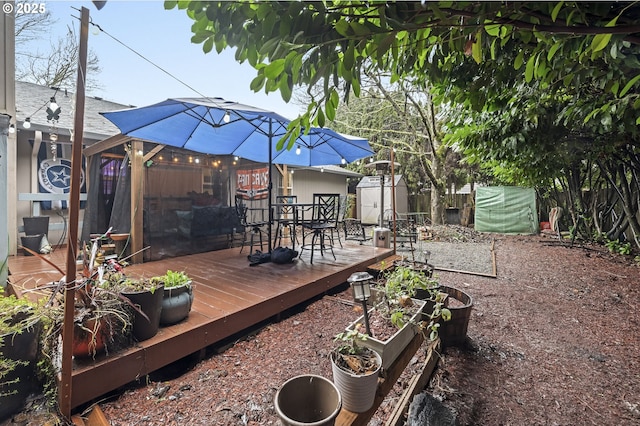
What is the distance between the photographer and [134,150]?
13.3 ft

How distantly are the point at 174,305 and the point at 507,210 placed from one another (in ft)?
35.4

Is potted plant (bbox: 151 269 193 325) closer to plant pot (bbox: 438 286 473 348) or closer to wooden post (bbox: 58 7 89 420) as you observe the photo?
wooden post (bbox: 58 7 89 420)

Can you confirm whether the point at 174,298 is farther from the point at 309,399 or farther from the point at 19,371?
the point at 309,399

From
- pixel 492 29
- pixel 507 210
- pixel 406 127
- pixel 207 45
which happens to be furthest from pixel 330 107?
pixel 406 127

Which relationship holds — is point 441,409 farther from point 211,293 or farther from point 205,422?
point 211,293

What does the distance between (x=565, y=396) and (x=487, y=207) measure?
9005mm

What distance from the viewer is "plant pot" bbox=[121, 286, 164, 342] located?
1898 millimetres

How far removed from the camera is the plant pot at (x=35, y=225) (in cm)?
445

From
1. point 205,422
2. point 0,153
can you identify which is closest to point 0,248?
A: point 0,153

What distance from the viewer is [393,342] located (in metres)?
1.74

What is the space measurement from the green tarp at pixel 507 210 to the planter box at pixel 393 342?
9.46m

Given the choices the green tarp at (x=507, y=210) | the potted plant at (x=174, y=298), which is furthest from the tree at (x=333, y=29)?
the green tarp at (x=507, y=210)

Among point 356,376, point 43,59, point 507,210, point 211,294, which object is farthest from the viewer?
point 507,210

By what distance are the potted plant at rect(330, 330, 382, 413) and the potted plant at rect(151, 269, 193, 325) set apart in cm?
136
